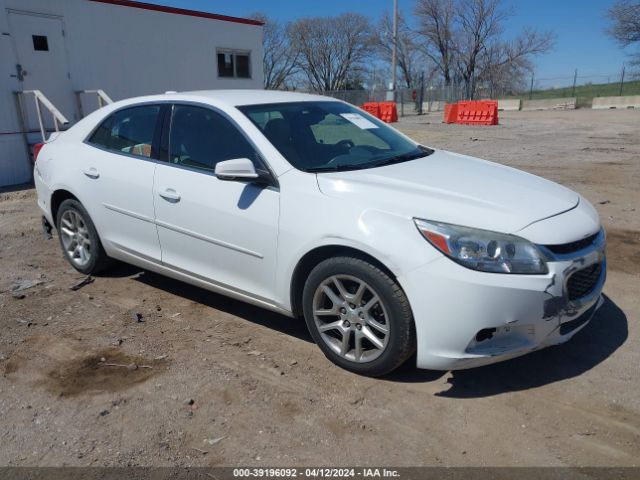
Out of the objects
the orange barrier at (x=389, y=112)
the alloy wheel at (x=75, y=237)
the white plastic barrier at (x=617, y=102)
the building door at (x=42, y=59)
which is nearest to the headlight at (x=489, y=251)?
the alloy wheel at (x=75, y=237)

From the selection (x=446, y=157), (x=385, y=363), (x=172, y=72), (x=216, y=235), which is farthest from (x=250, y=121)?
(x=172, y=72)

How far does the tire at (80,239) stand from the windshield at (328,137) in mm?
1937

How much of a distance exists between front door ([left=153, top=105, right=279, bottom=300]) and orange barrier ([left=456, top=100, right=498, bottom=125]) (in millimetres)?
23811

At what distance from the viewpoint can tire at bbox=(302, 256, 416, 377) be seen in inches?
115

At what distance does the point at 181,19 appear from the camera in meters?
14.1

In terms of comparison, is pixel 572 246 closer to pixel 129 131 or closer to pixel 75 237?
pixel 129 131

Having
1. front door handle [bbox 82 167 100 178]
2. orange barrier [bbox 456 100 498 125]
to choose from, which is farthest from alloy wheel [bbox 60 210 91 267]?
orange barrier [bbox 456 100 498 125]

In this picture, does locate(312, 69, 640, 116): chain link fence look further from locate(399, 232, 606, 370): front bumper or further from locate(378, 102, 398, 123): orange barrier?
locate(399, 232, 606, 370): front bumper

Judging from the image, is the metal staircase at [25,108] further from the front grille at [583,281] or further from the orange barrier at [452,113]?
the orange barrier at [452,113]

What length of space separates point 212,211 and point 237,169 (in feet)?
1.38

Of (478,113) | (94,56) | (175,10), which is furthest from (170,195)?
(478,113)

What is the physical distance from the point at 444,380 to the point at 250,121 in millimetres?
2125

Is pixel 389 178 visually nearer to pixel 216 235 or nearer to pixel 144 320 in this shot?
pixel 216 235

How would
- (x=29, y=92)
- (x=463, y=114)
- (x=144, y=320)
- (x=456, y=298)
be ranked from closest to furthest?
(x=456, y=298), (x=144, y=320), (x=29, y=92), (x=463, y=114)
